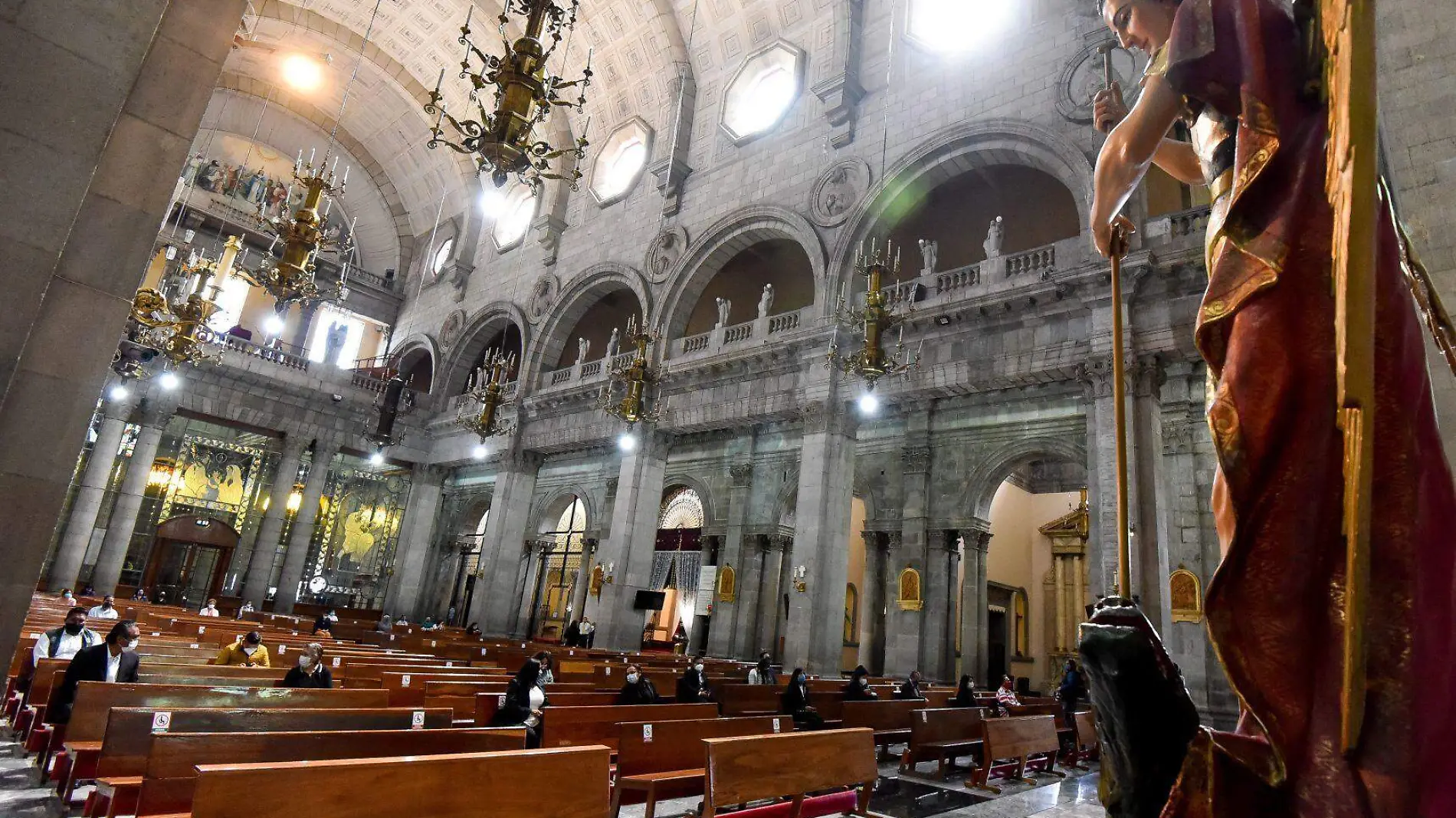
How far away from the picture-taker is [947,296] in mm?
12594

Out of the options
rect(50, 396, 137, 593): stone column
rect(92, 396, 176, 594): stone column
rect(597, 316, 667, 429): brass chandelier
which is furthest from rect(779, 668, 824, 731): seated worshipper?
rect(92, 396, 176, 594): stone column

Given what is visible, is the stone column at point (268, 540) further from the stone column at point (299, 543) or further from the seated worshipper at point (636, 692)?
the seated worshipper at point (636, 692)

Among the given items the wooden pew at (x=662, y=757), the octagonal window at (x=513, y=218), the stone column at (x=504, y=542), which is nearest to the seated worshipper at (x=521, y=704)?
the wooden pew at (x=662, y=757)

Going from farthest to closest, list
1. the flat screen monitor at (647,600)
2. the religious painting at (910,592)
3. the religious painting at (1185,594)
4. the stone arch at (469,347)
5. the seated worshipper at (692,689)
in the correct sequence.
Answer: the stone arch at (469,347) → the flat screen monitor at (647,600) → the religious painting at (910,592) → the religious painting at (1185,594) → the seated worshipper at (692,689)

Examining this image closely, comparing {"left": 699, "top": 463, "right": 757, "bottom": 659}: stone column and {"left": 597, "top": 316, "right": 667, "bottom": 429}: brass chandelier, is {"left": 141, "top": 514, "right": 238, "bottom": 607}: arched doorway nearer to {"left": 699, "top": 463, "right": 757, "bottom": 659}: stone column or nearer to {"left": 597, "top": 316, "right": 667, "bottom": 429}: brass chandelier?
{"left": 597, "top": 316, "right": 667, "bottom": 429}: brass chandelier

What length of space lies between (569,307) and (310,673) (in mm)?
15320

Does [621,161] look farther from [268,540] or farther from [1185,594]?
→ [1185,594]

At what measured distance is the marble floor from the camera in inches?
195

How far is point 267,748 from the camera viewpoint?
341 cm

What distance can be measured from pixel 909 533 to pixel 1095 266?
6889 mm

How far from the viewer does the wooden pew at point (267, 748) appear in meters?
3.13

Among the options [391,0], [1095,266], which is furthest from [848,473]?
[391,0]

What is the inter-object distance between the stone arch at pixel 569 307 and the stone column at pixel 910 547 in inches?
332

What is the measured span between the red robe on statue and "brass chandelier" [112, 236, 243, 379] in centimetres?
1198
